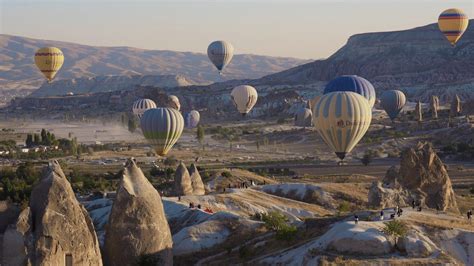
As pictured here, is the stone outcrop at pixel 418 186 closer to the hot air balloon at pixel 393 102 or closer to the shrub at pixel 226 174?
the shrub at pixel 226 174

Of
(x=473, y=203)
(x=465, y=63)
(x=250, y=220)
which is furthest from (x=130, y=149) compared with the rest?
(x=465, y=63)

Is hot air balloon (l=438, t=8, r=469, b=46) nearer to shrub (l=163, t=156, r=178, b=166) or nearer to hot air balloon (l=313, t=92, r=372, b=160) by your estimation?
shrub (l=163, t=156, r=178, b=166)

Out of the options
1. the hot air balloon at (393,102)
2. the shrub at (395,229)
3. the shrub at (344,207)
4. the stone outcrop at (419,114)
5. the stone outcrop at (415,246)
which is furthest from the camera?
the hot air balloon at (393,102)

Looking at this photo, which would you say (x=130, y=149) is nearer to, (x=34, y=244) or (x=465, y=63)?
(x=34, y=244)

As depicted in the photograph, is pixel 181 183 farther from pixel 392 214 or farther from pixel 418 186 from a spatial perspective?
pixel 392 214

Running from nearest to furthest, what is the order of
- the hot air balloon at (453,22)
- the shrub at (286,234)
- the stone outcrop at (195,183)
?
the shrub at (286,234)
the stone outcrop at (195,183)
the hot air balloon at (453,22)

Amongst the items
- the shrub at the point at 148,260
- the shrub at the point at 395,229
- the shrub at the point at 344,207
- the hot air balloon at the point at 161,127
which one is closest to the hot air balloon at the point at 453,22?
the hot air balloon at the point at 161,127

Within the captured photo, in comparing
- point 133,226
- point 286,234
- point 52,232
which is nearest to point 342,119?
point 286,234
